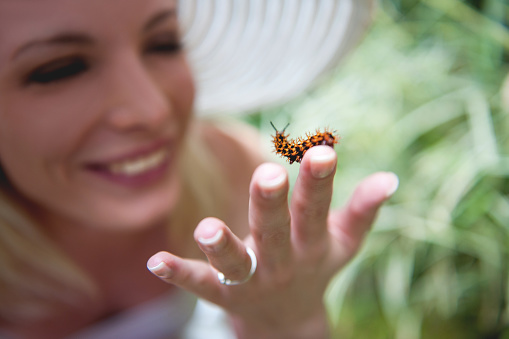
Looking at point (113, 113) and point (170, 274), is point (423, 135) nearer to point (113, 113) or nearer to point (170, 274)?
point (113, 113)

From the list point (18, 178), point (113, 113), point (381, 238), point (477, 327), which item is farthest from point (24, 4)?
point (477, 327)

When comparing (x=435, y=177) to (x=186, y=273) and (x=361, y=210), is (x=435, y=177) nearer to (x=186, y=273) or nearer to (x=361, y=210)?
(x=361, y=210)

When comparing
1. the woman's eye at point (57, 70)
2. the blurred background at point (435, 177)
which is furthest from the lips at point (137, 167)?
the blurred background at point (435, 177)

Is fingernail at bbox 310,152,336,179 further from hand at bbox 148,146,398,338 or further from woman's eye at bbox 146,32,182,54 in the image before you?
woman's eye at bbox 146,32,182,54

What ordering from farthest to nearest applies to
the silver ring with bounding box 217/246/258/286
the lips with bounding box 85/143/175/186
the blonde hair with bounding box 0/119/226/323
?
the blonde hair with bounding box 0/119/226/323, the lips with bounding box 85/143/175/186, the silver ring with bounding box 217/246/258/286

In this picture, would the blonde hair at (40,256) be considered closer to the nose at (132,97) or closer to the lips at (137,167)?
the lips at (137,167)

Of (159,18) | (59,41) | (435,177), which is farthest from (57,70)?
(435,177)

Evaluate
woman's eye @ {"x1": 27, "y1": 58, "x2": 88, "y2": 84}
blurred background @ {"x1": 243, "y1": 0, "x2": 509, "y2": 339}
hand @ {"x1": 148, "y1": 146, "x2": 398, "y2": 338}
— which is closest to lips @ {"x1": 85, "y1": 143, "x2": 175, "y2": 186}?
woman's eye @ {"x1": 27, "y1": 58, "x2": 88, "y2": 84}
